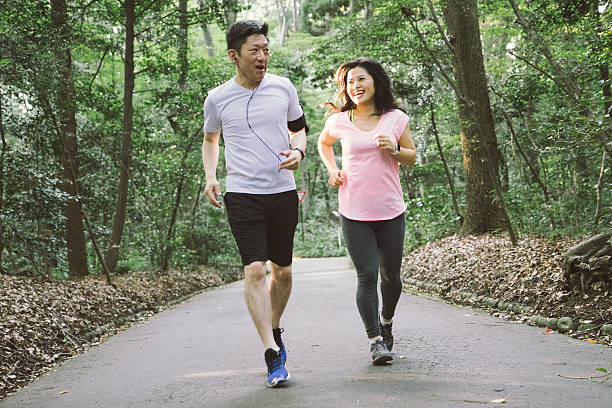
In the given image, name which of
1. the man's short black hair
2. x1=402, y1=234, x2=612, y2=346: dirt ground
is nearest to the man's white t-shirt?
the man's short black hair

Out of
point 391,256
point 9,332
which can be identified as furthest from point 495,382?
point 9,332

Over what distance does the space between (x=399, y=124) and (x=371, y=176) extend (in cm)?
46

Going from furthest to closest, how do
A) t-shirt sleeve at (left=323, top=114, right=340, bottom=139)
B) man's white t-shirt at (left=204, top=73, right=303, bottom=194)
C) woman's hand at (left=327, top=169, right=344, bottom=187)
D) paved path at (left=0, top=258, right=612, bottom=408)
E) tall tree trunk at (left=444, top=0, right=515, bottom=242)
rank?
tall tree trunk at (left=444, top=0, right=515, bottom=242), t-shirt sleeve at (left=323, top=114, right=340, bottom=139), woman's hand at (left=327, top=169, right=344, bottom=187), man's white t-shirt at (left=204, top=73, right=303, bottom=194), paved path at (left=0, top=258, right=612, bottom=408)

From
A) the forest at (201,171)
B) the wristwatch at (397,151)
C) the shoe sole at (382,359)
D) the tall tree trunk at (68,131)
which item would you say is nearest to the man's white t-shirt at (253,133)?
the wristwatch at (397,151)

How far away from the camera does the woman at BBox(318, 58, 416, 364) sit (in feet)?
14.8

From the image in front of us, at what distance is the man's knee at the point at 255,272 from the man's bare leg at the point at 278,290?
318 mm

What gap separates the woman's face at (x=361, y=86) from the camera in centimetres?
470

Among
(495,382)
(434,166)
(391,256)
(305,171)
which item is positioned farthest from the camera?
(305,171)

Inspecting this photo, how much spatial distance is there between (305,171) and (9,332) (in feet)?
118

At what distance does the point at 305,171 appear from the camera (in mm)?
41781

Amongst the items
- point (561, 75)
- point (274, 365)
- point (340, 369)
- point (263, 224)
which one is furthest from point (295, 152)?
point (561, 75)

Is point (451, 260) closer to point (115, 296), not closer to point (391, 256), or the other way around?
point (115, 296)

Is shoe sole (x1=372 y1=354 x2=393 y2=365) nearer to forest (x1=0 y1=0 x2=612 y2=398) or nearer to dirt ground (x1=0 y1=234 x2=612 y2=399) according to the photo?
dirt ground (x1=0 y1=234 x2=612 y2=399)

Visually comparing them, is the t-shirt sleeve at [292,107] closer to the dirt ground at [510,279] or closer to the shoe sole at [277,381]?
the shoe sole at [277,381]
